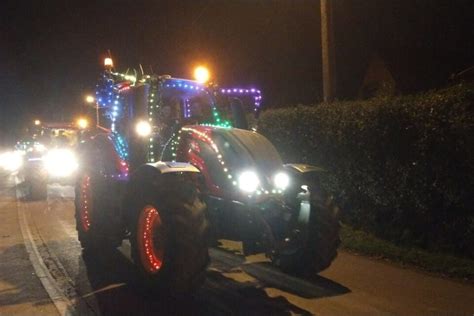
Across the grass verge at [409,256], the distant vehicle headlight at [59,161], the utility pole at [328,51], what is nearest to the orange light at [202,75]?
the grass verge at [409,256]

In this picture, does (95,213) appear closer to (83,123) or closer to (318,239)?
(83,123)

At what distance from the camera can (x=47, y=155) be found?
19.6m

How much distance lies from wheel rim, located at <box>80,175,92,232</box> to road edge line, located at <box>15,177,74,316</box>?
0.91m

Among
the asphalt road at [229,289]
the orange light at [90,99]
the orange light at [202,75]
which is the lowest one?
the asphalt road at [229,289]

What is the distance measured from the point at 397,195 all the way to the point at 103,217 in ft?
16.1

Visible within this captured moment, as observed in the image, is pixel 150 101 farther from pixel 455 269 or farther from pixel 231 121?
pixel 455 269

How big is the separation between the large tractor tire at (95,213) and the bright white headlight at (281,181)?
9.20ft

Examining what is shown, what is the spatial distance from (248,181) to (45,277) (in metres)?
3.19

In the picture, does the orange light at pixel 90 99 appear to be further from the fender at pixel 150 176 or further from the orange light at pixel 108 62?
the fender at pixel 150 176

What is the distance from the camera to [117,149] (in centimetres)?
911

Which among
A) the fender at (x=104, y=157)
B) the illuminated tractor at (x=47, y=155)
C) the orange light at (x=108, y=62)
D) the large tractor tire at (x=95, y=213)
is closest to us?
the fender at (x=104, y=157)

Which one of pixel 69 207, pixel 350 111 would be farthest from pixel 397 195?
pixel 69 207

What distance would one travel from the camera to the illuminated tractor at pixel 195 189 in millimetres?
6773

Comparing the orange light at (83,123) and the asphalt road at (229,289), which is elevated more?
the orange light at (83,123)
